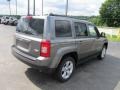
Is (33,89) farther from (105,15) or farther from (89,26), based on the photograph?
(105,15)

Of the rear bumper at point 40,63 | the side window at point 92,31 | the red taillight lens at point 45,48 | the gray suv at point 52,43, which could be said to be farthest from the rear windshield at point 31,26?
the side window at point 92,31

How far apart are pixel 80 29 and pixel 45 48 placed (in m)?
1.71

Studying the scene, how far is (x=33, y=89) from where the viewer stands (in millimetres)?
A: 4215

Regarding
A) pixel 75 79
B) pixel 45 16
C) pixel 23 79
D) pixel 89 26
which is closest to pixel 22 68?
pixel 23 79

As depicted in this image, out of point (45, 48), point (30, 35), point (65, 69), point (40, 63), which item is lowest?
point (65, 69)

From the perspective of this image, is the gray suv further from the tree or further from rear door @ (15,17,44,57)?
the tree

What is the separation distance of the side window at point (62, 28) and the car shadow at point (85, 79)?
4.61 ft

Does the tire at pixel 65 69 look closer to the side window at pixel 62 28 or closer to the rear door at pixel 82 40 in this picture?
the rear door at pixel 82 40

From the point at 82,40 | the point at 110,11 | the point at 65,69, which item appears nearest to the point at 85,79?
the point at 65,69

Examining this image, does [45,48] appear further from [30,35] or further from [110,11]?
[110,11]

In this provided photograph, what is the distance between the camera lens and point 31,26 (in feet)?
15.0

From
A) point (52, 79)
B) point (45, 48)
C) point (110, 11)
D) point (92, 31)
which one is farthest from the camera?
point (110, 11)

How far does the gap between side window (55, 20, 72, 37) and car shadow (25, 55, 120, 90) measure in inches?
55.3

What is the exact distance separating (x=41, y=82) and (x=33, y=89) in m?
0.47
